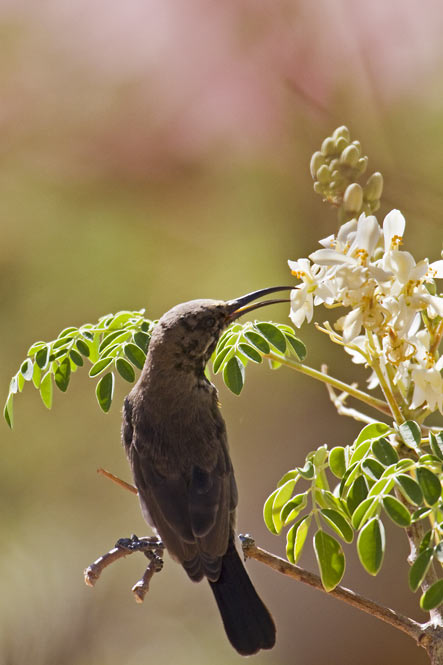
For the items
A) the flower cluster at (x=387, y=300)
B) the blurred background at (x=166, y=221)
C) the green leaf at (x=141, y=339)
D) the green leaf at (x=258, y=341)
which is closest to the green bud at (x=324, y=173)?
the flower cluster at (x=387, y=300)

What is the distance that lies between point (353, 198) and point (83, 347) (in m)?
0.54

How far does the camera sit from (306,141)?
329 cm

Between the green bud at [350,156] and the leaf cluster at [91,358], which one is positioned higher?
the green bud at [350,156]

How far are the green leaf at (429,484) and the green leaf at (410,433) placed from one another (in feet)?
0.18

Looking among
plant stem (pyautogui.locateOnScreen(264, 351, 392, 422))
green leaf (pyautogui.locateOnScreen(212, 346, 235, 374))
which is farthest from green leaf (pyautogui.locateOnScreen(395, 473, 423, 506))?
green leaf (pyautogui.locateOnScreen(212, 346, 235, 374))

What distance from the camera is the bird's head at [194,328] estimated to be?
1543mm

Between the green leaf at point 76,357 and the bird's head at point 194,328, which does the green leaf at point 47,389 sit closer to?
the green leaf at point 76,357

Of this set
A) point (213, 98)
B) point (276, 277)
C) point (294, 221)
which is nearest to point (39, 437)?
point (276, 277)

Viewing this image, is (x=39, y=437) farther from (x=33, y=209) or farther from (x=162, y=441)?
(x=162, y=441)

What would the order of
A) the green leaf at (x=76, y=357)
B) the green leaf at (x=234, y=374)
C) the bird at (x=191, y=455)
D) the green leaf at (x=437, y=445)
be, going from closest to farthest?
the green leaf at (x=437, y=445), the green leaf at (x=234, y=374), the green leaf at (x=76, y=357), the bird at (x=191, y=455)

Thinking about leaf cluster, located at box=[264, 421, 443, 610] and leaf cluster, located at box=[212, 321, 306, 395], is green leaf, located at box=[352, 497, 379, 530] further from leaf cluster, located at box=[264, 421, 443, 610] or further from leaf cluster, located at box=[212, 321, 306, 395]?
leaf cluster, located at box=[212, 321, 306, 395]

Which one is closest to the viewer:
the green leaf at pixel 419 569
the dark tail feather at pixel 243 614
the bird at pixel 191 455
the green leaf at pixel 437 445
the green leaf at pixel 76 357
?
the green leaf at pixel 419 569

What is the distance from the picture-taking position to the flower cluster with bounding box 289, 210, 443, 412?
102cm

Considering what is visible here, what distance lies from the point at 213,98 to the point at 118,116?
448 millimetres
